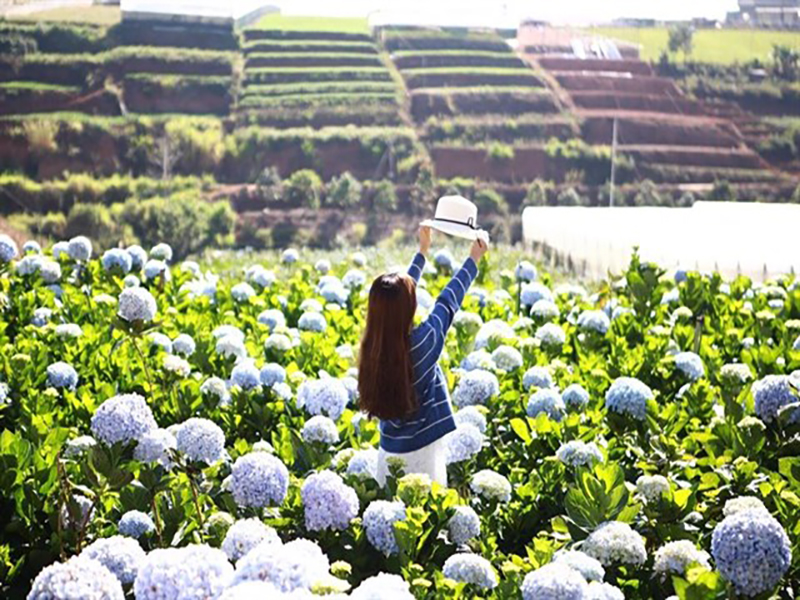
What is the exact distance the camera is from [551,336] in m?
4.04

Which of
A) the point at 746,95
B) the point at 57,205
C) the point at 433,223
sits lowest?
the point at 57,205

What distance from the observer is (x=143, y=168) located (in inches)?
883

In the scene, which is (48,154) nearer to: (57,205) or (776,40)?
(57,205)

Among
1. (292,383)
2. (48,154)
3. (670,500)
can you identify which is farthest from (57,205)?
(670,500)

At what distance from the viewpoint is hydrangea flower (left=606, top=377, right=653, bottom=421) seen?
9.68 feet

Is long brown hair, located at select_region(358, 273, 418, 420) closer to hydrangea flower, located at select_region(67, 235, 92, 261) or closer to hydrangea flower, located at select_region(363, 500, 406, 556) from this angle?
hydrangea flower, located at select_region(363, 500, 406, 556)

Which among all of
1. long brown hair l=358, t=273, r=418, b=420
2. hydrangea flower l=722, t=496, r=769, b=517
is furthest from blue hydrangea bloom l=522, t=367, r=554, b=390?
hydrangea flower l=722, t=496, r=769, b=517

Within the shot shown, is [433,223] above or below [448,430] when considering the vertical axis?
above

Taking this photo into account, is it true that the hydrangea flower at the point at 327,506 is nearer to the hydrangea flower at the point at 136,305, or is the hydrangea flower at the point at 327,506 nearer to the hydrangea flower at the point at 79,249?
the hydrangea flower at the point at 136,305

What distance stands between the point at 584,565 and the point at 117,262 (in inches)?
154

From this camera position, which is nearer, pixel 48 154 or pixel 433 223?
pixel 433 223

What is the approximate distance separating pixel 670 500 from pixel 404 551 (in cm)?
60

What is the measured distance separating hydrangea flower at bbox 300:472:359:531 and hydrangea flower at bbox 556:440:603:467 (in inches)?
26.6

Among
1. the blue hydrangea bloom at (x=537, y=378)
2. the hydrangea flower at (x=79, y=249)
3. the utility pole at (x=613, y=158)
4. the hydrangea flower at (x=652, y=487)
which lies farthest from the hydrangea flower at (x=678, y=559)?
the utility pole at (x=613, y=158)
